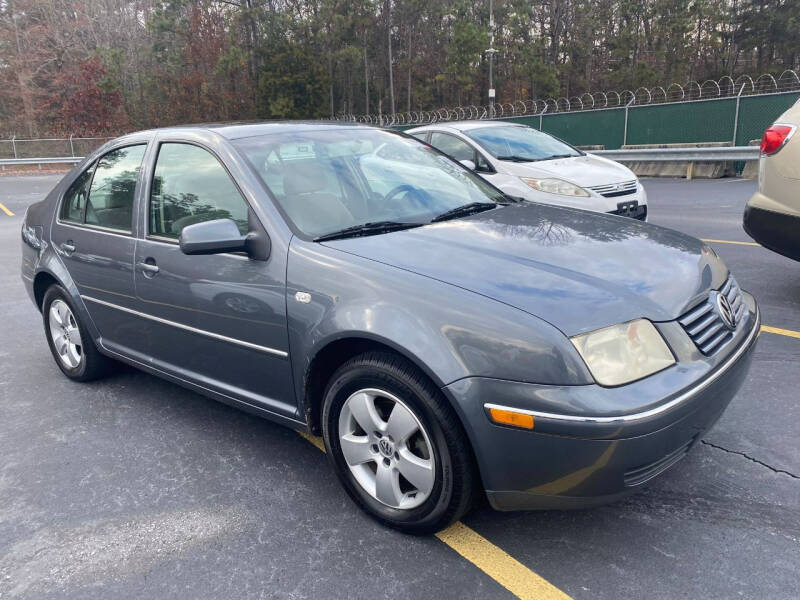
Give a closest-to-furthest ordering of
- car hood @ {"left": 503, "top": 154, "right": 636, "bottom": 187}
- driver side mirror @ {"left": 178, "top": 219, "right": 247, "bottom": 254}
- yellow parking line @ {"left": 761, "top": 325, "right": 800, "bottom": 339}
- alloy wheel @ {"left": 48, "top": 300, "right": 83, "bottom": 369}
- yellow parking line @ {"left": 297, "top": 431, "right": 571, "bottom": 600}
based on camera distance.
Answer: yellow parking line @ {"left": 297, "top": 431, "right": 571, "bottom": 600}, driver side mirror @ {"left": 178, "top": 219, "right": 247, "bottom": 254}, alloy wheel @ {"left": 48, "top": 300, "right": 83, "bottom": 369}, yellow parking line @ {"left": 761, "top": 325, "right": 800, "bottom": 339}, car hood @ {"left": 503, "top": 154, "right": 636, "bottom": 187}

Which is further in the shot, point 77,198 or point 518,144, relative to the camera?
point 518,144

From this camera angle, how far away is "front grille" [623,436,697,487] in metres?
2.19

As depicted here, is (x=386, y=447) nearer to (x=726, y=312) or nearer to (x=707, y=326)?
(x=707, y=326)

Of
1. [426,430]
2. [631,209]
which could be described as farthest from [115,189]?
[631,209]

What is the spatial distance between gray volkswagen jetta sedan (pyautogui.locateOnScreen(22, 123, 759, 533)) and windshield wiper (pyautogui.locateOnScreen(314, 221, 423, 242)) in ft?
0.08

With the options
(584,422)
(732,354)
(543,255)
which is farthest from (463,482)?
(732,354)

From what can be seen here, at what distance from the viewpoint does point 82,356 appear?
4230mm

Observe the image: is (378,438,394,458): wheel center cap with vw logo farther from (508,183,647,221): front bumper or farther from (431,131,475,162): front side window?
(431,131,475,162): front side window

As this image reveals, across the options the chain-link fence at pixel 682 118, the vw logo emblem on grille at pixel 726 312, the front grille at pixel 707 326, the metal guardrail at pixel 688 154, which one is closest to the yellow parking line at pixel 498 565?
the front grille at pixel 707 326

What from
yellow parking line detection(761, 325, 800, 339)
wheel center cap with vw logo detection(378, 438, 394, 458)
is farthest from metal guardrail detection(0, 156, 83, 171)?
wheel center cap with vw logo detection(378, 438, 394, 458)

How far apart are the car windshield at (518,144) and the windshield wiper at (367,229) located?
17.9 ft

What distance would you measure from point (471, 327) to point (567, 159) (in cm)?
663

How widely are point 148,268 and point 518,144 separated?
242 inches

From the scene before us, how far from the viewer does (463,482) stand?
7.68 feet
